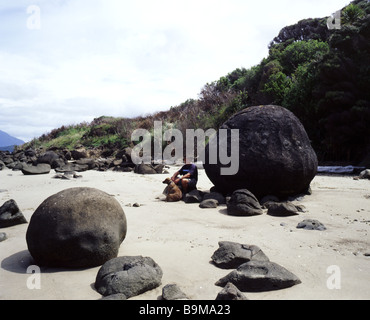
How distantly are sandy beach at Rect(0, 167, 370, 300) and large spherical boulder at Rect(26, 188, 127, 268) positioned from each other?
0.13 meters

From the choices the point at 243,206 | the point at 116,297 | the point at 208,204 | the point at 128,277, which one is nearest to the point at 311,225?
the point at 243,206

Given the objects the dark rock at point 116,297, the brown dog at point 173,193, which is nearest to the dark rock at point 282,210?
the brown dog at point 173,193

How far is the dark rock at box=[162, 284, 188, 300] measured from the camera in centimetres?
256

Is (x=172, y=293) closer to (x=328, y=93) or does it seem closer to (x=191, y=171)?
(x=191, y=171)

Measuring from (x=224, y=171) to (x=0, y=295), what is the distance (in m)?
4.76

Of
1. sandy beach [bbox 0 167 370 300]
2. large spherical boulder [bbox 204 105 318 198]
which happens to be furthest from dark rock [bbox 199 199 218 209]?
large spherical boulder [bbox 204 105 318 198]

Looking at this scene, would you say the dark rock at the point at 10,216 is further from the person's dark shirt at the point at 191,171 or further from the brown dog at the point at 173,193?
the person's dark shirt at the point at 191,171

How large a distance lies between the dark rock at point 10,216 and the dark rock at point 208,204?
299 centimetres

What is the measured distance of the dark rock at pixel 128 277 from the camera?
8.76ft

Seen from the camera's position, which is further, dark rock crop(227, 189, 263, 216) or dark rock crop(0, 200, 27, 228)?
dark rock crop(227, 189, 263, 216)

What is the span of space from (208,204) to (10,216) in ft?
10.7

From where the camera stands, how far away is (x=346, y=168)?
10.8 meters

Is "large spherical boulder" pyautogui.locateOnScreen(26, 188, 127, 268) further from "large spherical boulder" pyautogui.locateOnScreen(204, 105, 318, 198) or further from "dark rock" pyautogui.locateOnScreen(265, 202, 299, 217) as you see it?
"large spherical boulder" pyautogui.locateOnScreen(204, 105, 318, 198)
